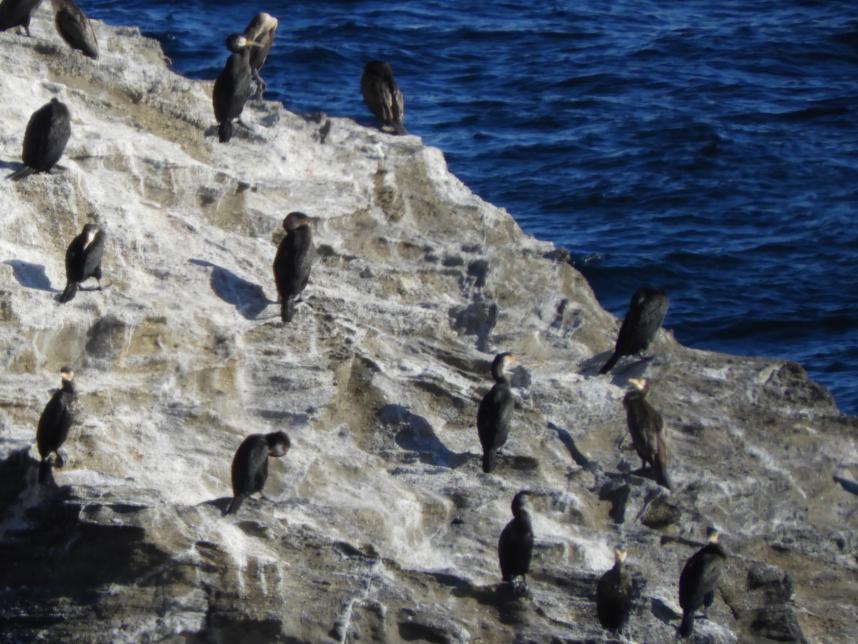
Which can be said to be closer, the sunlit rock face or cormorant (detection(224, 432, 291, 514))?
the sunlit rock face

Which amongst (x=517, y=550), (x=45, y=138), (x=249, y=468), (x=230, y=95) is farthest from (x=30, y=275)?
(x=517, y=550)

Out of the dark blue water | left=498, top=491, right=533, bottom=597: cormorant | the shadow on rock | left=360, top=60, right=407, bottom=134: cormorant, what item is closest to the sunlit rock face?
the shadow on rock

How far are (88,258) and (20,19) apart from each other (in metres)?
3.84

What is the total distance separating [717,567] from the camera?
970 centimetres

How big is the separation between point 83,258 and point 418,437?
2.44 meters

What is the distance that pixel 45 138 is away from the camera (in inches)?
428

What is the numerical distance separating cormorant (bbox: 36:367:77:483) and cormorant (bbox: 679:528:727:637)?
373 cm

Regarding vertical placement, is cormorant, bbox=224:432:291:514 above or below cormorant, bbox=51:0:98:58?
below

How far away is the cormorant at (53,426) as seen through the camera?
9.06 meters

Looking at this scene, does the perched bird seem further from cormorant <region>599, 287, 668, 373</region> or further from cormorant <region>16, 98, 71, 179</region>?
cormorant <region>599, 287, 668, 373</region>

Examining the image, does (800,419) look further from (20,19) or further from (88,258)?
(20,19)

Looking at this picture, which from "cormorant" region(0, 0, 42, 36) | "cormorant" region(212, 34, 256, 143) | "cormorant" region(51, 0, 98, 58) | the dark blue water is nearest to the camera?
"cormorant" region(212, 34, 256, 143)

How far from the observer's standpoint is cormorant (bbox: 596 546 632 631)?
9242mm

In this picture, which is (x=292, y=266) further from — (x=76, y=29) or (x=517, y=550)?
(x=76, y=29)
